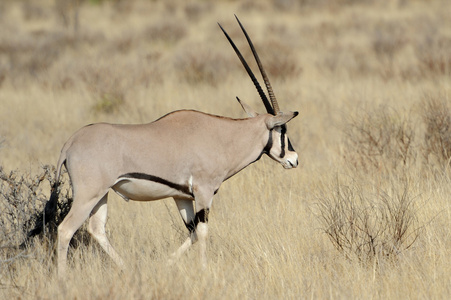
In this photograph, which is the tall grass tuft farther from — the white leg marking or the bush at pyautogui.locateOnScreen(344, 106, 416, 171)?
the white leg marking

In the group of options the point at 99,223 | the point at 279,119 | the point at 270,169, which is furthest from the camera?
the point at 270,169

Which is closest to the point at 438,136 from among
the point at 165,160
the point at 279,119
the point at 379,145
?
the point at 379,145

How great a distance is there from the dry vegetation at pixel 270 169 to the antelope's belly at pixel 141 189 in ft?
1.51

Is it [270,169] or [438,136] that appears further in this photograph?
[438,136]

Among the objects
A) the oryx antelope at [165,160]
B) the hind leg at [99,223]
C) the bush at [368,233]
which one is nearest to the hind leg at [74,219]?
the oryx antelope at [165,160]

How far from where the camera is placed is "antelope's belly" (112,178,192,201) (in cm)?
482

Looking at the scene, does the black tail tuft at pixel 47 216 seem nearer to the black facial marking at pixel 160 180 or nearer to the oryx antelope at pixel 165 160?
the oryx antelope at pixel 165 160

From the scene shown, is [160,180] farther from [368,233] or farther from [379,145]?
[379,145]

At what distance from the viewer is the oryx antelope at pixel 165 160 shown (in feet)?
15.3

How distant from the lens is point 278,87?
12945mm

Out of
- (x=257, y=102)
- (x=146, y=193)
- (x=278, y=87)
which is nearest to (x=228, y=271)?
(x=146, y=193)

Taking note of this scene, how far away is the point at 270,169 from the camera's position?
7809mm

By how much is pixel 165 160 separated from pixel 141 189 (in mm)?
255

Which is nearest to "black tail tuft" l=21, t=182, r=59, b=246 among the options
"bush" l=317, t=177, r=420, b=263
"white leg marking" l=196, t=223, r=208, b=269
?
"white leg marking" l=196, t=223, r=208, b=269
